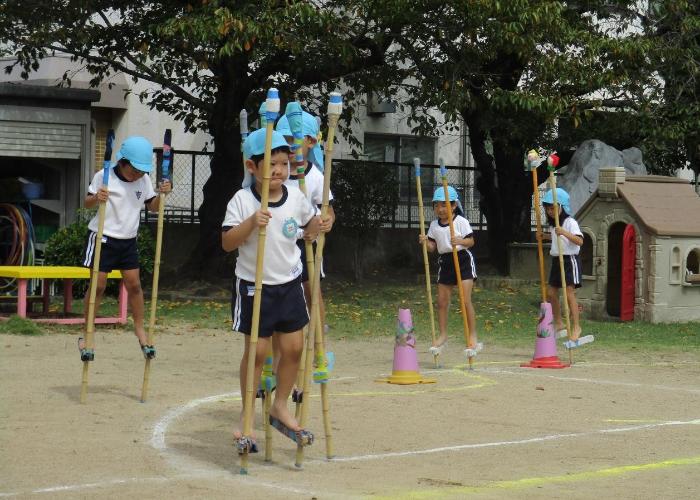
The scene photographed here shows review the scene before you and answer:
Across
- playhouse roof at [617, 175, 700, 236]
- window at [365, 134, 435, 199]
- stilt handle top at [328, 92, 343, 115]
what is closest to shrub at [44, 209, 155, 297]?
playhouse roof at [617, 175, 700, 236]

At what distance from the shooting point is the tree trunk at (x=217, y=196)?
1973cm

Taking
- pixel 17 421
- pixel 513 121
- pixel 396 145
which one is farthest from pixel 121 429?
pixel 396 145

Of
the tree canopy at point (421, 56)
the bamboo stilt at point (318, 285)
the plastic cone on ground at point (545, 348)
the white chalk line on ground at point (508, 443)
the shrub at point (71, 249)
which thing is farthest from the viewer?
the shrub at point (71, 249)

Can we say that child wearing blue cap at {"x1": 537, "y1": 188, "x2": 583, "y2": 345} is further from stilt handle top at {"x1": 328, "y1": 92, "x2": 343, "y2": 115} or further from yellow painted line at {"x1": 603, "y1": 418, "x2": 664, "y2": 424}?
stilt handle top at {"x1": 328, "y1": 92, "x2": 343, "y2": 115}

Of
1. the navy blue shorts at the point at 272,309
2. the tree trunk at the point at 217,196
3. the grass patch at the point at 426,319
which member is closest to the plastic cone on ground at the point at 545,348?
the grass patch at the point at 426,319

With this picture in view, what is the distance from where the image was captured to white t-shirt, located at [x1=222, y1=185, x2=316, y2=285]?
6766mm

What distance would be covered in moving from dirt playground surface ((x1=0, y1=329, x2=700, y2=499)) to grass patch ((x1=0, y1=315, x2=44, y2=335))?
1.07m

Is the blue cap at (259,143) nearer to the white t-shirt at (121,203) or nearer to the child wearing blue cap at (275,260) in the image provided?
the child wearing blue cap at (275,260)

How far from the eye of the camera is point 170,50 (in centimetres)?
1891

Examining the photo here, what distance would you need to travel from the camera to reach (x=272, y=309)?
6785mm

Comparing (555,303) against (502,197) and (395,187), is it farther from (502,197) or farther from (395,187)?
(502,197)

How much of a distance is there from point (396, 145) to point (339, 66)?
38.9 ft

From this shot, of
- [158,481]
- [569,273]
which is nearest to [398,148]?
[569,273]

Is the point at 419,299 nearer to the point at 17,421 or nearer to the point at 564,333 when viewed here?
the point at 564,333
